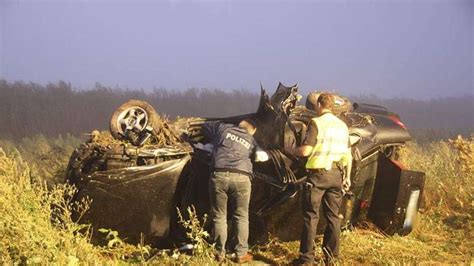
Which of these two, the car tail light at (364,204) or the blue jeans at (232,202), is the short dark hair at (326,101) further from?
the car tail light at (364,204)

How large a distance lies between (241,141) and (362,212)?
6.64 feet

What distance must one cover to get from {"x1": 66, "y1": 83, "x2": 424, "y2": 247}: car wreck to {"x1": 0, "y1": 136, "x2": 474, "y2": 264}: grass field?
21 centimetres

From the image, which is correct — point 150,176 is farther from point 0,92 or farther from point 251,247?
point 0,92

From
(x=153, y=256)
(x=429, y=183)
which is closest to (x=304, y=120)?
(x=153, y=256)

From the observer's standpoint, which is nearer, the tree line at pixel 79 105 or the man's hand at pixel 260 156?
the man's hand at pixel 260 156

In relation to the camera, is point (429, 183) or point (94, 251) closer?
point (94, 251)

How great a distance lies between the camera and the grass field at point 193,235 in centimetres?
464

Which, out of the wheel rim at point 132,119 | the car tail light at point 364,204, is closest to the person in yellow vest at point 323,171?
the car tail light at point 364,204

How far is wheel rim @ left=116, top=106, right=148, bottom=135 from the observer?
19.4 ft

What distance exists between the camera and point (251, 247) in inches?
236

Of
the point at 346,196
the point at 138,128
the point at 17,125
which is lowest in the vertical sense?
the point at 17,125

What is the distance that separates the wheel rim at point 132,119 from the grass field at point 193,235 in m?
0.99

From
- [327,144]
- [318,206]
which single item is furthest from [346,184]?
[327,144]

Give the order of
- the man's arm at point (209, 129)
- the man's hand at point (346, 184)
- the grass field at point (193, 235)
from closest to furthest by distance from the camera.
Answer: the grass field at point (193, 235) → the man's hand at point (346, 184) → the man's arm at point (209, 129)
